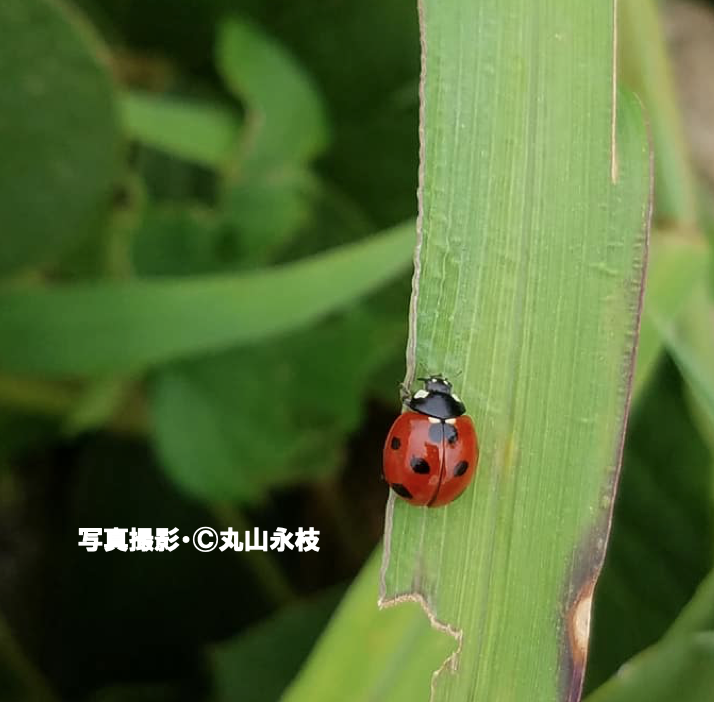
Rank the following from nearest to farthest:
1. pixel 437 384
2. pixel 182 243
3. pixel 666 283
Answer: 1. pixel 437 384
2. pixel 666 283
3. pixel 182 243

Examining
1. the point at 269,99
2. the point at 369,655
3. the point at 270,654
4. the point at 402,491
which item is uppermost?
the point at 269,99

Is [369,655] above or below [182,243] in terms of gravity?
below

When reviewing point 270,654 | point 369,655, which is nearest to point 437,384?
point 369,655

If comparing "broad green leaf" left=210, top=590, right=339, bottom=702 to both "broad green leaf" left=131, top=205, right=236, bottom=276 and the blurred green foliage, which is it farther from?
"broad green leaf" left=131, top=205, right=236, bottom=276

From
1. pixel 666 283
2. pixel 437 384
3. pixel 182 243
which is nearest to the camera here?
pixel 437 384

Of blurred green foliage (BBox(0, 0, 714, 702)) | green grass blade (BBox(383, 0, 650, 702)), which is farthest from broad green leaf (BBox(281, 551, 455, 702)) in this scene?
blurred green foliage (BBox(0, 0, 714, 702))

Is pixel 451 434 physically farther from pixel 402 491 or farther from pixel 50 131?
pixel 50 131

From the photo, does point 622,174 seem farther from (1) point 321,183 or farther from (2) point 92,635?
(2) point 92,635
